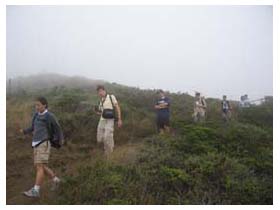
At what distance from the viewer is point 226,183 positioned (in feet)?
20.1

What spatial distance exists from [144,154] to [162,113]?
737mm

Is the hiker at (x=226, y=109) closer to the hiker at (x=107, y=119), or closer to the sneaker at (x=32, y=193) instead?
the hiker at (x=107, y=119)

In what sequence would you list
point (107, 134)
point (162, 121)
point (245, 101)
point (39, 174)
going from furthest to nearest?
point (245, 101), point (162, 121), point (107, 134), point (39, 174)

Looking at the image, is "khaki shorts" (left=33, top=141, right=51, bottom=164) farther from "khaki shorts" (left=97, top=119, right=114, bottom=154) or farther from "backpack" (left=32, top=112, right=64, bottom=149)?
"khaki shorts" (left=97, top=119, right=114, bottom=154)

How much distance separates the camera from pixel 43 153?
5.95m

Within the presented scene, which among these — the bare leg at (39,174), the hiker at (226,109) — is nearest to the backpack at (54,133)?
the bare leg at (39,174)

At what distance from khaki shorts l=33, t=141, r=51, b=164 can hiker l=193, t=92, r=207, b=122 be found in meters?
2.34

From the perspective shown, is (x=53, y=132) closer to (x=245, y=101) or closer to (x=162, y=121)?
(x=162, y=121)

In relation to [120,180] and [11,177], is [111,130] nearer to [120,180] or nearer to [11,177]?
[120,180]

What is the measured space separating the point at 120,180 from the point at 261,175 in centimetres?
205

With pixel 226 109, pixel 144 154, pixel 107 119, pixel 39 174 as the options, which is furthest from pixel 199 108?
pixel 39 174

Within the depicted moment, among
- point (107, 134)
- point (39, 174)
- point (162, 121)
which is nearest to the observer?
point (39, 174)

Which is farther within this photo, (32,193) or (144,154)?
(144,154)
